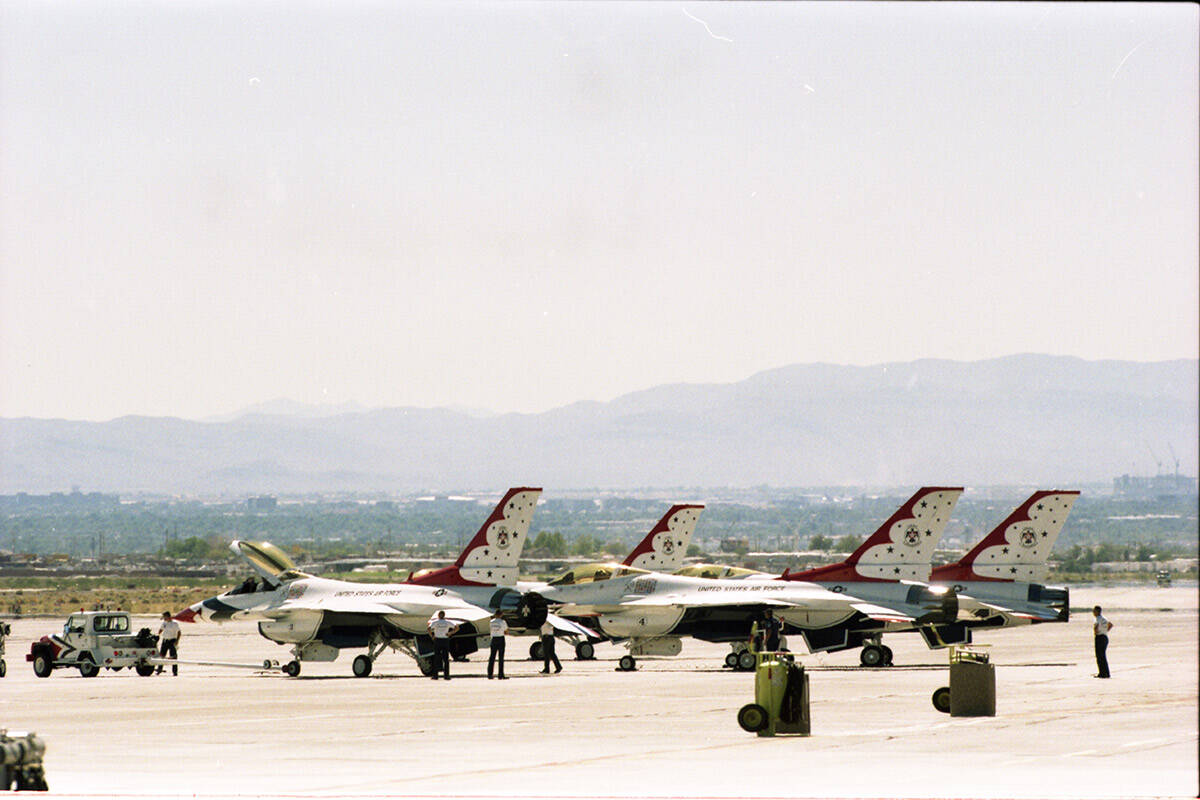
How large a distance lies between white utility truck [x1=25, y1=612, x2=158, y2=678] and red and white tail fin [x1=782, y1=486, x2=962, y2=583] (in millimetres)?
15650

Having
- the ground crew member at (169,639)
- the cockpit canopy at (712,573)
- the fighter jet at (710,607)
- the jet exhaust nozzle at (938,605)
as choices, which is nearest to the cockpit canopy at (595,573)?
the fighter jet at (710,607)

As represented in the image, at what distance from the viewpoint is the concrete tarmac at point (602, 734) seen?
1741cm

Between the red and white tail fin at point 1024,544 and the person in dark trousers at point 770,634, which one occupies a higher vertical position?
the red and white tail fin at point 1024,544

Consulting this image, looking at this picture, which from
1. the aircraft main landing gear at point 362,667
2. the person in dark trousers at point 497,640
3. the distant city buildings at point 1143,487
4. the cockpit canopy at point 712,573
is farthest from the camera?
the distant city buildings at point 1143,487

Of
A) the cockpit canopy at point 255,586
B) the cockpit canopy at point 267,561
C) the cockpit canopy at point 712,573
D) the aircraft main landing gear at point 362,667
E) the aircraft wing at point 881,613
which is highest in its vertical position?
the cockpit canopy at point 267,561

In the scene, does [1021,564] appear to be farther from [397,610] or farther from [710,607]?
[397,610]

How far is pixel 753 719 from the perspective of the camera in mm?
22438

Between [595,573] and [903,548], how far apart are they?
23.8ft

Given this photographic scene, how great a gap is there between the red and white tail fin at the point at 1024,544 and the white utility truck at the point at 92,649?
19262 millimetres

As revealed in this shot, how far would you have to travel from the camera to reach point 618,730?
78.3ft

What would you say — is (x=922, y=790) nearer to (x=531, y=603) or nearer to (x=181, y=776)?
(x=181, y=776)

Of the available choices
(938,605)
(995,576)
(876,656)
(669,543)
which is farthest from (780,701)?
(669,543)

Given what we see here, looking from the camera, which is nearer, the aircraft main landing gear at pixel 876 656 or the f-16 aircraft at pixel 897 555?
the aircraft main landing gear at pixel 876 656

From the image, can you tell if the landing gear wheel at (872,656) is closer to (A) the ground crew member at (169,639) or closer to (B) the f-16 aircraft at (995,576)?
(B) the f-16 aircraft at (995,576)
